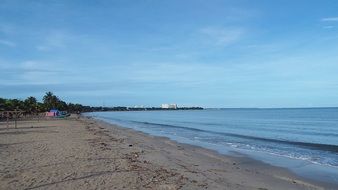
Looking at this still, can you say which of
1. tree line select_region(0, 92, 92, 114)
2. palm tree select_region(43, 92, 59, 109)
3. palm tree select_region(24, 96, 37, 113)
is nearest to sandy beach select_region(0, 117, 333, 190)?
tree line select_region(0, 92, 92, 114)

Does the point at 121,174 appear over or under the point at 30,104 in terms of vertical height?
under

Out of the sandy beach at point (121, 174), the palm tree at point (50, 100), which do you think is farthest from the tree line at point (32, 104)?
the sandy beach at point (121, 174)

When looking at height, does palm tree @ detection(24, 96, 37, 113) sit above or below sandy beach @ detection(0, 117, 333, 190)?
above

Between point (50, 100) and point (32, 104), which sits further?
point (50, 100)

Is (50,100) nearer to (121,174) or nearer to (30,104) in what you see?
(30,104)

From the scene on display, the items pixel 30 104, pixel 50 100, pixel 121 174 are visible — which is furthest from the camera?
pixel 50 100

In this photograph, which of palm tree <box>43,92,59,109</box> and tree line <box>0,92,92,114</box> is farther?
palm tree <box>43,92,59,109</box>

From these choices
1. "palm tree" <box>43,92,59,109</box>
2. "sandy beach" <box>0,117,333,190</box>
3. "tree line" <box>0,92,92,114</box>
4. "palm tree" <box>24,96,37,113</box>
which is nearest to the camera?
"sandy beach" <box>0,117,333,190</box>

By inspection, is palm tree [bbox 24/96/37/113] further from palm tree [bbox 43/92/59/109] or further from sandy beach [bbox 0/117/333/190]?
sandy beach [bbox 0/117/333/190]

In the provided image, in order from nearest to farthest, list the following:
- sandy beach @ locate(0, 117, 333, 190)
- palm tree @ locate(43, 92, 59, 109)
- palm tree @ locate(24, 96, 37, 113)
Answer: sandy beach @ locate(0, 117, 333, 190)
palm tree @ locate(24, 96, 37, 113)
palm tree @ locate(43, 92, 59, 109)

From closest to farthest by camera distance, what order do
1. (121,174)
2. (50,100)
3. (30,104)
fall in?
1. (121,174)
2. (30,104)
3. (50,100)

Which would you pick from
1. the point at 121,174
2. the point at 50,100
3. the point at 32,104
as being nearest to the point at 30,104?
the point at 32,104

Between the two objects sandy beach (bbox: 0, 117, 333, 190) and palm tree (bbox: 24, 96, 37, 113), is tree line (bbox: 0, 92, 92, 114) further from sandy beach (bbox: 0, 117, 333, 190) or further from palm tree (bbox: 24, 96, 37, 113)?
sandy beach (bbox: 0, 117, 333, 190)

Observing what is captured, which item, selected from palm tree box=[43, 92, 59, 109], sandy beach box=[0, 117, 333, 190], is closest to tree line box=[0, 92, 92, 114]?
palm tree box=[43, 92, 59, 109]
